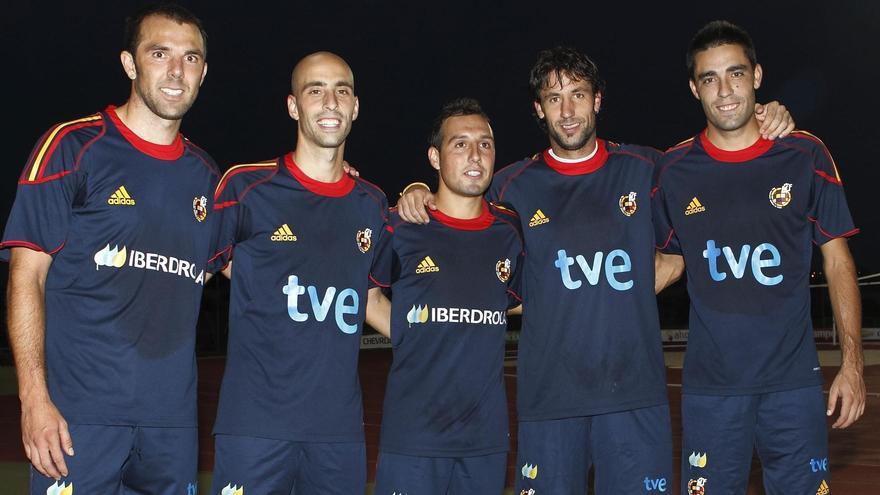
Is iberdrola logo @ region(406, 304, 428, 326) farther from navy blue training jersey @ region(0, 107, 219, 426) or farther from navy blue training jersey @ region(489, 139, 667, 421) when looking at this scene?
navy blue training jersey @ region(0, 107, 219, 426)

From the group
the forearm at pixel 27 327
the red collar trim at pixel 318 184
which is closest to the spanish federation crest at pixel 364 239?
the red collar trim at pixel 318 184

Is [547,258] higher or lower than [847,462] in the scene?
higher

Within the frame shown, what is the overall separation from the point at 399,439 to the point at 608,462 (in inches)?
40.0

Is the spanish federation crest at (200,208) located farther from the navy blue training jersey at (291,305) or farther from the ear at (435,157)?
the ear at (435,157)

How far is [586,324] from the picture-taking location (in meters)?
4.45

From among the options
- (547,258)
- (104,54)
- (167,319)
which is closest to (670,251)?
(547,258)

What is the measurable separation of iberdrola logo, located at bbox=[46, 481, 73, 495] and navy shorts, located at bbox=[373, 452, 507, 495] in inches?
55.8

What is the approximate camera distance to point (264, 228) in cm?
426

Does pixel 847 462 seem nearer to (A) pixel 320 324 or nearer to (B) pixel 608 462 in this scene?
(B) pixel 608 462

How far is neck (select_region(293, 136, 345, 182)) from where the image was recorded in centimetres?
440

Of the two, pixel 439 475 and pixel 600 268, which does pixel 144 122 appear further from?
pixel 600 268

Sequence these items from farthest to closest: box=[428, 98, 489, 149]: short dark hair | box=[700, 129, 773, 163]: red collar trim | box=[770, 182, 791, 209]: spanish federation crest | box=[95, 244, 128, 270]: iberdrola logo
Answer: box=[428, 98, 489, 149]: short dark hair → box=[700, 129, 773, 163]: red collar trim → box=[770, 182, 791, 209]: spanish federation crest → box=[95, 244, 128, 270]: iberdrola logo

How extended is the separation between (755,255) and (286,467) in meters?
2.43

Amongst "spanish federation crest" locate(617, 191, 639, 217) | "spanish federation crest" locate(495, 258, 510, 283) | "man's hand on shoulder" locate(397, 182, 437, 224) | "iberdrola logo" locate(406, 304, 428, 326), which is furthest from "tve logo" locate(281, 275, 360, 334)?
"spanish federation crest" locate(617, 191, 639, 217)
